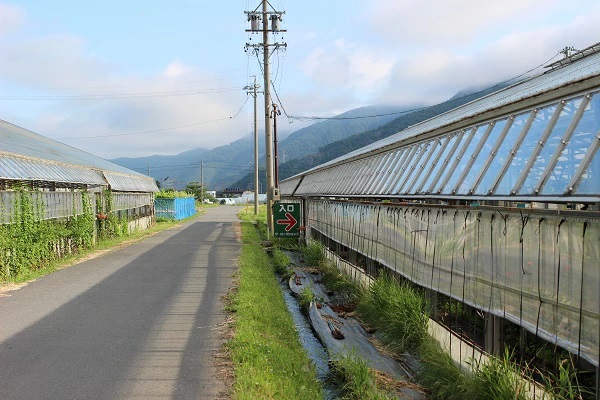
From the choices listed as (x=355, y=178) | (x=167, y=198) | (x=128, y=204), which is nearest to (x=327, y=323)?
(x=355, y=178)

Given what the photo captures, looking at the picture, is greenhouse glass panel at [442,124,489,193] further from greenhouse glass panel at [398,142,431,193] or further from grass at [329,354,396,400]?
grass at [329,354,396,400]

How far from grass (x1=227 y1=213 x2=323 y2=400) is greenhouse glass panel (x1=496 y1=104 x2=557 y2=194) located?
11.0 feet

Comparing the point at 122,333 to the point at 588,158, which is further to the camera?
the point at 122,333

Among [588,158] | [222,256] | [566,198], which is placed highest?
[588,158]

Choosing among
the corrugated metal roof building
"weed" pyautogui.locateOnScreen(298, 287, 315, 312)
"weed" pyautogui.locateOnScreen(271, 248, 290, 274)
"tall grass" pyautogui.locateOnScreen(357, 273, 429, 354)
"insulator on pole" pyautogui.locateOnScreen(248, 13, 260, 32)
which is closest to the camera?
"tall grass" pyautogui.locateOnScreen(357, 273, 429, 354)

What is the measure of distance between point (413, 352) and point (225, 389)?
2.78 meters

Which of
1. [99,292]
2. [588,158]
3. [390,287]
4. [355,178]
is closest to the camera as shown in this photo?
[588,158]

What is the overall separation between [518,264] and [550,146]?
173 centimetres

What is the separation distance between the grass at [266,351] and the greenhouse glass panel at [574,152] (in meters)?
3.35

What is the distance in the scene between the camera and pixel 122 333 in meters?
7.24

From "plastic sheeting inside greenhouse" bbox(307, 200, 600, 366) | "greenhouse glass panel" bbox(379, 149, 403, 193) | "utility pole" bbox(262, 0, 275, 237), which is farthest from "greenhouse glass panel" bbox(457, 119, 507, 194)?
"utility pole" bbox(262, 0, 275, 237)

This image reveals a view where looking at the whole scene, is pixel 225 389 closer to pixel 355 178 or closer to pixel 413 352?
pixel 413 352

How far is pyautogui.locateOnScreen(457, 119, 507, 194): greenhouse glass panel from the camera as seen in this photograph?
712 centimetres

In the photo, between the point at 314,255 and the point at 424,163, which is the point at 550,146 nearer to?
the point at 424,163
